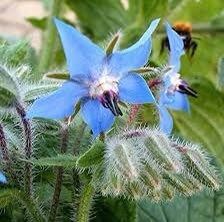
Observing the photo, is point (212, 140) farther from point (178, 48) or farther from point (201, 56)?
point (178, 48)

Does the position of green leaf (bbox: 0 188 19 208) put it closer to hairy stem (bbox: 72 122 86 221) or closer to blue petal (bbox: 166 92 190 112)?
hairy stem (bbox: 72 122 86 221)

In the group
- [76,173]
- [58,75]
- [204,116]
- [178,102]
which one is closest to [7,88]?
[58,75]

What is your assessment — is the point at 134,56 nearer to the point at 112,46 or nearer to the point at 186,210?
the point at 112,46

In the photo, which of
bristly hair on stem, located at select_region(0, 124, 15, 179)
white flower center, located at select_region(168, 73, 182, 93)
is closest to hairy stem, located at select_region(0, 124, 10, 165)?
bristly hair on stem, located at select_region(0, 124, 15, 179)

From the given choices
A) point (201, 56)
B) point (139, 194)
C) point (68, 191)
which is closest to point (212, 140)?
point (201, 56)

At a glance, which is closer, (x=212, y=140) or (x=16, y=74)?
(x=16, y=74)

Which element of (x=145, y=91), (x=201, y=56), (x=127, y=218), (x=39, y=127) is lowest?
(x=201, y=56)

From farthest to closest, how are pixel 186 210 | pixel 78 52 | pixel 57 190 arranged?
1. pixel 186 210
2. pixel 57 190
3. pixel 78 52
